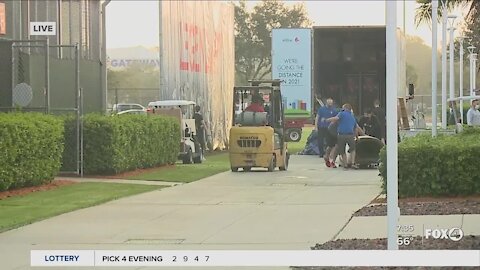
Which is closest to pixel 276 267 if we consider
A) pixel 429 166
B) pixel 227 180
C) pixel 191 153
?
pixel 429 166

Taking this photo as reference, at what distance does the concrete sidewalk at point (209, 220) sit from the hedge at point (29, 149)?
2.39m

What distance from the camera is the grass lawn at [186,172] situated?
70.6 ft

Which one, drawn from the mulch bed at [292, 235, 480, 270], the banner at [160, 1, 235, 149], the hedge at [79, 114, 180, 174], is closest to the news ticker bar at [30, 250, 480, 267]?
the mulch bed at [292, 235, 480, 270]

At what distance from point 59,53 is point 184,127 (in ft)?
14.0

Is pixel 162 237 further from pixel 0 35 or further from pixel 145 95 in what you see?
pixel 145 95

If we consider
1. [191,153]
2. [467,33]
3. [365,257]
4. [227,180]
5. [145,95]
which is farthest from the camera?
[145,95]

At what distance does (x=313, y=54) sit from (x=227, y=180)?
9450 millimetres

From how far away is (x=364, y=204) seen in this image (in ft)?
48.3

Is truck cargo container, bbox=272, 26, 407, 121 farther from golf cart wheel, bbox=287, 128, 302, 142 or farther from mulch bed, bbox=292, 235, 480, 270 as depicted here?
mulch bed, bbox=292, 235, 480, 270

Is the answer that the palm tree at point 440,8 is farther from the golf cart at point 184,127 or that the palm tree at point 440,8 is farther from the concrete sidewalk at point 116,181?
the golf cart at point 184,127

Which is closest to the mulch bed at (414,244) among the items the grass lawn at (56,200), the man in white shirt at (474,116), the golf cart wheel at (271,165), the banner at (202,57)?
the grass lawn at (56,200)

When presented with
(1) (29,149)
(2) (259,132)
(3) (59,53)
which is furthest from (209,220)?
(3) (59,53)

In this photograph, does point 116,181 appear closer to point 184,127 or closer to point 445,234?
point 184,127

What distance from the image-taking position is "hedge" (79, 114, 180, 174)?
70.0 ft
